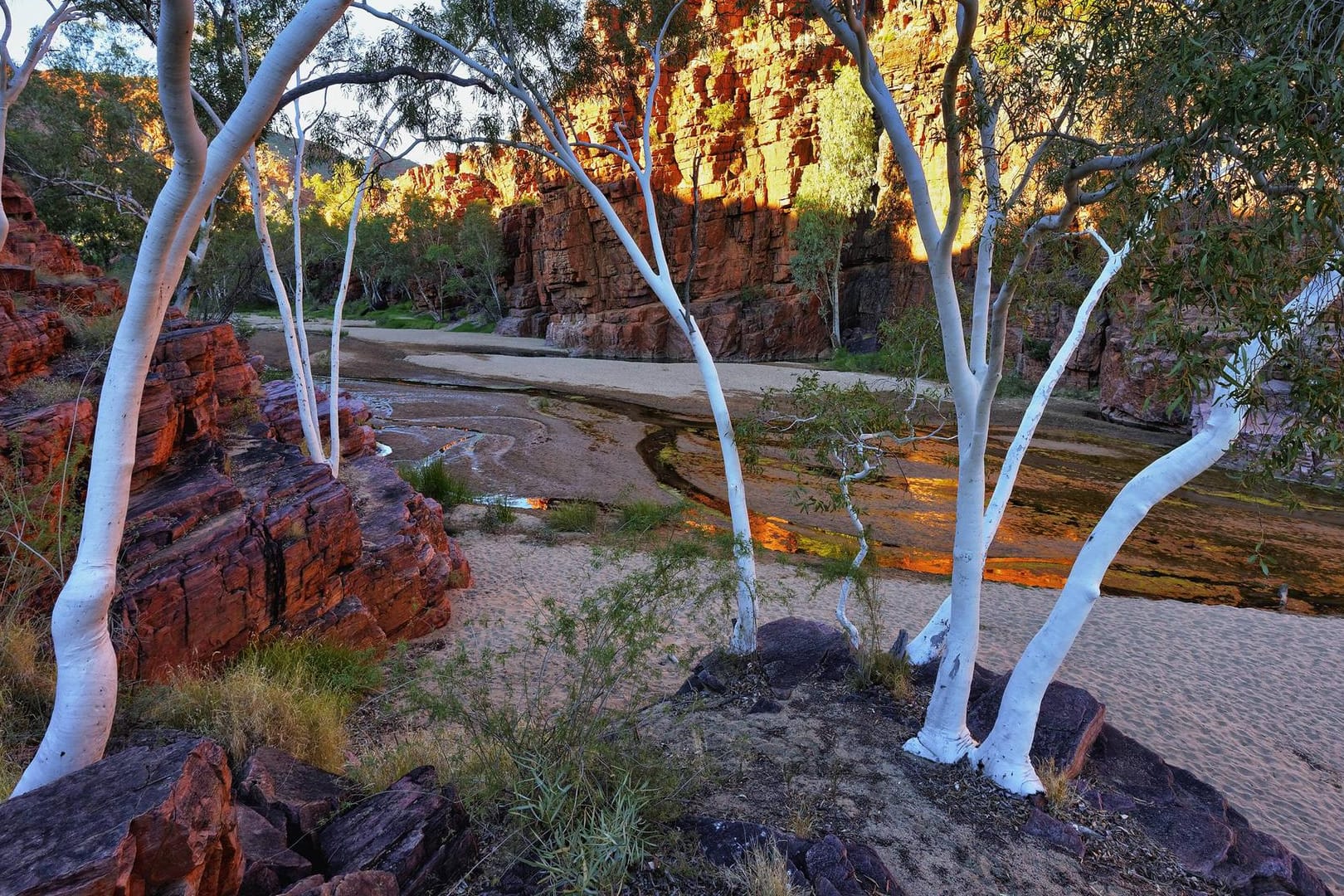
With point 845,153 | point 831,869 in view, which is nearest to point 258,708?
point 831,869

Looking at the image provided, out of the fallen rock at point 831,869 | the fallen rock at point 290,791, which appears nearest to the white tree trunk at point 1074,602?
the fallen rock at point 831,869

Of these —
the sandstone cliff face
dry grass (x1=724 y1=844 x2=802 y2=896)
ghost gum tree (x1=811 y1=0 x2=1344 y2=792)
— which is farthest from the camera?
the sandstone cliff face

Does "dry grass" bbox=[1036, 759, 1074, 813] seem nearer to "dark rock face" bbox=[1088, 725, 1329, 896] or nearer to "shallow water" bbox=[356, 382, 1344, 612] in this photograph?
"dark rock face" bbox=[1088, 725, 1329, 896]

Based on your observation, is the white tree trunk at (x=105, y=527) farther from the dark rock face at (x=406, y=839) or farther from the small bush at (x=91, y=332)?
the small bush at (x=91, y=332)

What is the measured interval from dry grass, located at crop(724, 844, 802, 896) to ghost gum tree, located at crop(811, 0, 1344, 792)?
2131 millimetres

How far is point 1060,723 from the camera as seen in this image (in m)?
5.33

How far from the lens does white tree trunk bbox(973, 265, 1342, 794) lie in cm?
425

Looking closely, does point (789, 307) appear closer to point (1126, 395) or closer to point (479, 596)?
point (1126, 395)

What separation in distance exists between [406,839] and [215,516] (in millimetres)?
4498

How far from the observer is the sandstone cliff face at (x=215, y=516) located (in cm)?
563

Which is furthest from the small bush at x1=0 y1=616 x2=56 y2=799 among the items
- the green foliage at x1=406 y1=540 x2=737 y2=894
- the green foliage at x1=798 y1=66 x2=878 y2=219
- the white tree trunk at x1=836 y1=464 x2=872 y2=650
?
the green foliage at x1=798 y1=66 x2=878 y2=219

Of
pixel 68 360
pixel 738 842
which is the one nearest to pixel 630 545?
pixel 738 842

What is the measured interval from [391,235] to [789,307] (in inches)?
1598

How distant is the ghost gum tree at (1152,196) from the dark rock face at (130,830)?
13.2ft
